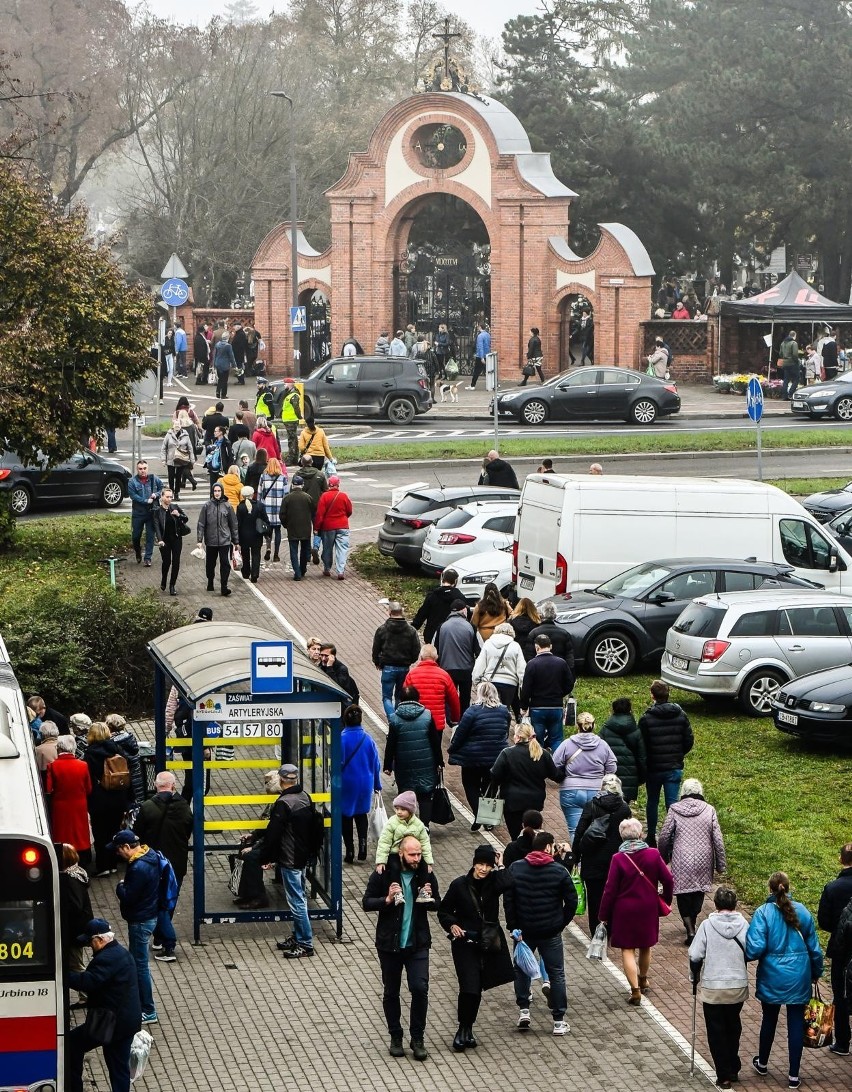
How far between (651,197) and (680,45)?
1395 cm

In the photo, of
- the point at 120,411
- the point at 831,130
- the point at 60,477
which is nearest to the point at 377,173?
the point at 831,130

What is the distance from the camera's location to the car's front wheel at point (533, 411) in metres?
43.3

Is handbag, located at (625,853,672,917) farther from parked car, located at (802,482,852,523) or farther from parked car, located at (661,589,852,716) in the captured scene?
parked car, located at (802,482,852,523)

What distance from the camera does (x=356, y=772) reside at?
1440 centimetres

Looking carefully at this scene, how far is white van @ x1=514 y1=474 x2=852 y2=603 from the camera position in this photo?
22484 millimetres

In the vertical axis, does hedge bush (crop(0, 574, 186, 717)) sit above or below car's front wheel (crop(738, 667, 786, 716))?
above

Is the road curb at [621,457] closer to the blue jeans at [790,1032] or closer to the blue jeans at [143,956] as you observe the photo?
the blue jeans at [143,956]

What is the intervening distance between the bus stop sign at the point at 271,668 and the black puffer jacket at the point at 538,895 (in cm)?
231

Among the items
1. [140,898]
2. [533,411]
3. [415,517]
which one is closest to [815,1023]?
[140,898]

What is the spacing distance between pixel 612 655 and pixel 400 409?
74.6 feet

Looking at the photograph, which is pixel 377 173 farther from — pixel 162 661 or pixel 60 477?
pixel 162 661

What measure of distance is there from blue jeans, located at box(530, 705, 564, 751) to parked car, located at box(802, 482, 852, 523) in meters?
12.3

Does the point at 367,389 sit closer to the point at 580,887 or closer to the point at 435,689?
the point at 435,689

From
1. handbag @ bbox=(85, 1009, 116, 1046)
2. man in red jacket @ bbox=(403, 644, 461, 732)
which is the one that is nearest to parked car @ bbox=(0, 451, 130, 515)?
man in red jacket @ bbox=(403, 644, 461, 732)
